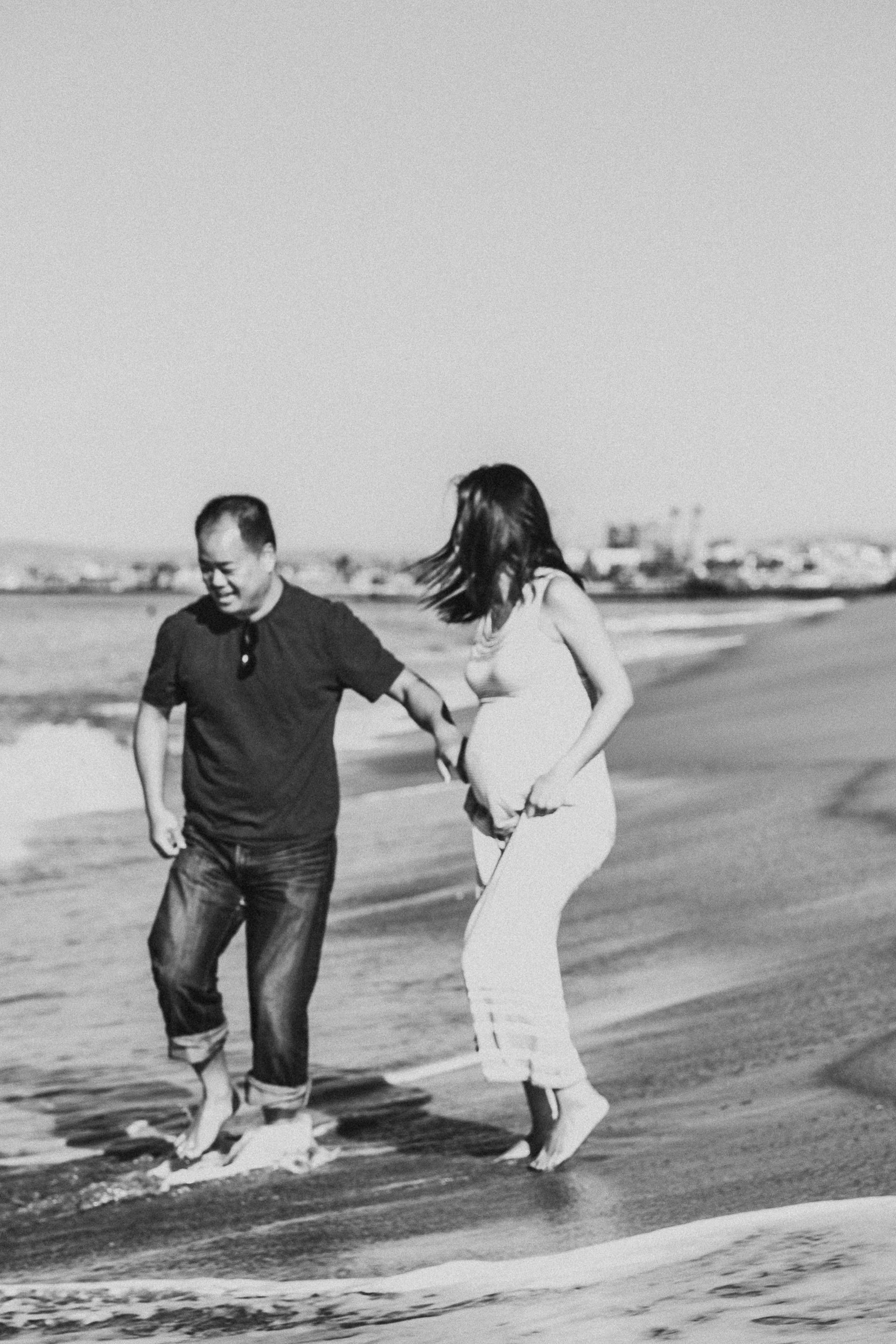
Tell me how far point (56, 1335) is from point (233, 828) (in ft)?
5.41

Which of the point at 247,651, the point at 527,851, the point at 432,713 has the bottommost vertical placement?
the point at 527,851

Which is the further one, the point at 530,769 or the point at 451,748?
the point at 451,748

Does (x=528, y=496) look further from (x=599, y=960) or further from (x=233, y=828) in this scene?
(x=599, y=960)

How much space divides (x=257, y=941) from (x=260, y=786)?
422 millimetres

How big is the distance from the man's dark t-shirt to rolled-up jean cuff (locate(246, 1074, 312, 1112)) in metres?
0.67

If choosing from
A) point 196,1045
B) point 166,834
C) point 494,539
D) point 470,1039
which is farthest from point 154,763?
point 470,1039

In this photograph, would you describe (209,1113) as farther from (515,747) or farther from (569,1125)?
(515,747)

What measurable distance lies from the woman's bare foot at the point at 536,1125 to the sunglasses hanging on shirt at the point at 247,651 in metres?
1.30

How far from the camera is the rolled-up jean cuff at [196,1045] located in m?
5.30

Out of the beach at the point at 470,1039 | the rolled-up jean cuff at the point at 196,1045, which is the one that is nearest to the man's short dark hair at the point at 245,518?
the rolled-up jean cuff at the point at 196,1045

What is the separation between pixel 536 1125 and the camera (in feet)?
16.5

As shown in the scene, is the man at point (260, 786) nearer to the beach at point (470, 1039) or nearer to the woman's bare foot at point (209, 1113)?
the woman's bare foot at point (209, 1113)

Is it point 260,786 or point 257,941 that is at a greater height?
point 260,786

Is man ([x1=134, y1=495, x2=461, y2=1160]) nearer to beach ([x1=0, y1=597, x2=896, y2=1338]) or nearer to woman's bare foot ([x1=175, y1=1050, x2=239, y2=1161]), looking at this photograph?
woman's bare foot ([x1=175, y1=1050, x2=239, y2=1161])
